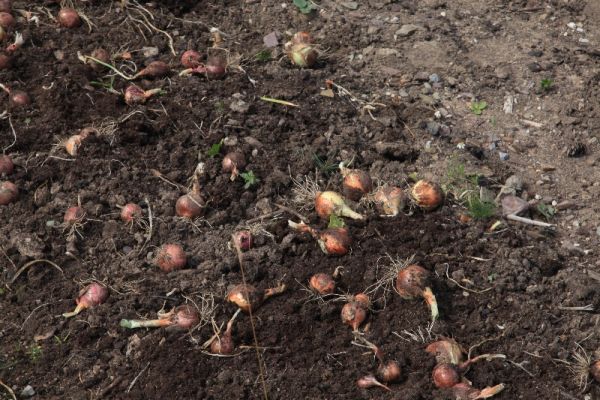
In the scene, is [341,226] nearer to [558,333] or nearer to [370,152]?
[370,152]

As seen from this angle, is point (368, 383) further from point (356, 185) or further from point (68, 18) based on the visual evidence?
point (68, 18)

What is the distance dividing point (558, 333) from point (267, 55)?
2.34m

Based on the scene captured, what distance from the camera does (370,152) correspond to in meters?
4.25

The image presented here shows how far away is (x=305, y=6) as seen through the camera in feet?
17.2

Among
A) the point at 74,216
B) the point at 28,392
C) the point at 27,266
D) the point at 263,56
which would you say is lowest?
the point at 28,392

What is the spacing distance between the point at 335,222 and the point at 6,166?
66.6 inches

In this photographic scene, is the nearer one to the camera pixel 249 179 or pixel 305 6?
pixel 249 179

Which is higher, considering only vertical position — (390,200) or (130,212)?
(390,200)

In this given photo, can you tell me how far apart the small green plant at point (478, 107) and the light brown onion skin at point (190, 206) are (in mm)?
1651

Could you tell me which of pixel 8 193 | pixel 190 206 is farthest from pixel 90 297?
pixel 8 193

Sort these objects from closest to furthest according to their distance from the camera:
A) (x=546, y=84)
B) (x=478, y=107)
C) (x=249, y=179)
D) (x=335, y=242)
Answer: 1. (x=335, y=242)
2. (x=249, y=179)
3. (x=478, y=107)
4. (x=546, y=84)

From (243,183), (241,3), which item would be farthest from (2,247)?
(241,3)

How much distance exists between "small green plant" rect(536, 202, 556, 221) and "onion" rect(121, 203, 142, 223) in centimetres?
192

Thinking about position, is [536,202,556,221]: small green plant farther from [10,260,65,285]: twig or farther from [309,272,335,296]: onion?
[10,260,65,285]: twig
